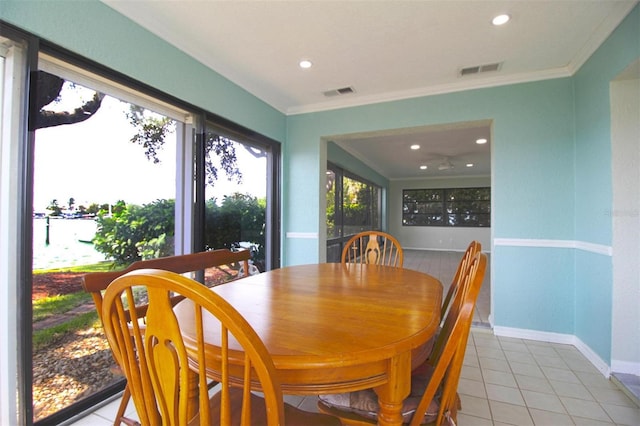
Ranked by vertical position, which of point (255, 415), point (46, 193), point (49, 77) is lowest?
point (255, 415)

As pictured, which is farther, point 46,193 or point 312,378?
point 46,193

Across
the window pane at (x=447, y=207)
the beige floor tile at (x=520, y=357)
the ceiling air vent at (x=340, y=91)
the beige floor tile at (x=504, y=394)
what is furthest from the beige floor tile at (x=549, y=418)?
the window pane at (x=447, y=207)

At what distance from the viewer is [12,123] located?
4.80ft

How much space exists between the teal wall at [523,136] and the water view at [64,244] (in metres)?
1.00

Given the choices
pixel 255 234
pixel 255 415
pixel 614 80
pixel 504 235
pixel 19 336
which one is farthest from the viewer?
pixel 255 234

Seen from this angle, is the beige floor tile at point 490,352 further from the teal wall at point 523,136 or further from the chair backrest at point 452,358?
the chair backrest at point 452,358

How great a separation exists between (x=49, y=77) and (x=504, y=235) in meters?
3.70

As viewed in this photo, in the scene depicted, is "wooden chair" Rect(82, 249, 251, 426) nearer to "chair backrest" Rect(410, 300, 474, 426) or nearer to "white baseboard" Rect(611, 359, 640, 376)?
"chair backrest" Rect(410, 300, 474, 426)

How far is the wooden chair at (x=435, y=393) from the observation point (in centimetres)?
91

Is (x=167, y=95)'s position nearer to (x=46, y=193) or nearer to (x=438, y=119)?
(x=46, y=193)

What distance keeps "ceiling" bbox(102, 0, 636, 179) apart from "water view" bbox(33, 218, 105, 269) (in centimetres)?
139

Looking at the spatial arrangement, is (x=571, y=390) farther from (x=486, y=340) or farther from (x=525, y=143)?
(x=525, y=143)

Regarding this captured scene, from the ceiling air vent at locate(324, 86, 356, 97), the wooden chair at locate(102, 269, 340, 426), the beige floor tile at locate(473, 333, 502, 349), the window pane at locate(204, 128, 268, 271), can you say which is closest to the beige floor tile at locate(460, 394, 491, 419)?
the beige floor tile at locate(473, 333, 502, 349)

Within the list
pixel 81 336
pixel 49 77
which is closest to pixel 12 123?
pixel 49 77
